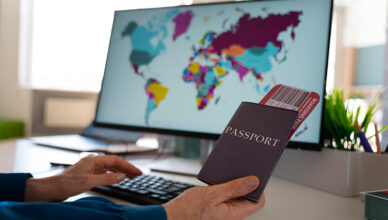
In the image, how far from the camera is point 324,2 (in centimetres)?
71

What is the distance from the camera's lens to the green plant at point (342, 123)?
73 cm

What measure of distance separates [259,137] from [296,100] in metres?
0.08

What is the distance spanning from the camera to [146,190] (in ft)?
1.98

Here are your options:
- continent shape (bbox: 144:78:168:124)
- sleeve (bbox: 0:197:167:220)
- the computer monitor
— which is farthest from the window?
sleeve (bbox: 0:197:167:220)

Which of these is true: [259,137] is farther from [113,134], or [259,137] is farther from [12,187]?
[113,134]

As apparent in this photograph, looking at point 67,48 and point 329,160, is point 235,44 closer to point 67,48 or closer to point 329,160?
point 329,160

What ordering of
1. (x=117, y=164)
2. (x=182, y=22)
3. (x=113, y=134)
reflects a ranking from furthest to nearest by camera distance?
(x=113, y=134) < (x=182, y=22) < (x=117, y=164)

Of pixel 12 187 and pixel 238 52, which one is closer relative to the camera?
pixel 12 187

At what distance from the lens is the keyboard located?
0.57m

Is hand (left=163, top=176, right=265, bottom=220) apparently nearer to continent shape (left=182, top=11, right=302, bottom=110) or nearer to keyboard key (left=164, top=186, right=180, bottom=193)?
keyboard key (left=164, top=186, right=180, bottom=193)

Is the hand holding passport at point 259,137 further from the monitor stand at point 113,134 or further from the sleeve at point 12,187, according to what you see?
the monitor stand at point 113,134

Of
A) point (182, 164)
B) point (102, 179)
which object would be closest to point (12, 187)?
point (102, 179)

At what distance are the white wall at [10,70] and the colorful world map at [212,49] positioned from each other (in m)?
2.16

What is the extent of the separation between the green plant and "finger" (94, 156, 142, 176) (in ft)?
1.41
